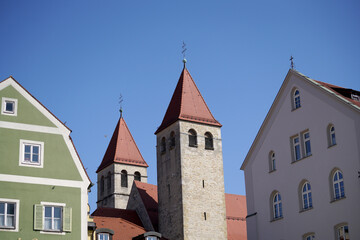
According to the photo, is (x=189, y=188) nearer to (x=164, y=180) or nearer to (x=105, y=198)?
(x=164, y=180)

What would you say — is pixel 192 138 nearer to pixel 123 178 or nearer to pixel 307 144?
pixel 123 178

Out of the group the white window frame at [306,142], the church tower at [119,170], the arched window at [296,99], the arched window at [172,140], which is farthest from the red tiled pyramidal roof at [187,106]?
the white window frame at [306,142]

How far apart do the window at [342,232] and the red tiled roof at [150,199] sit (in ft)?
94.5

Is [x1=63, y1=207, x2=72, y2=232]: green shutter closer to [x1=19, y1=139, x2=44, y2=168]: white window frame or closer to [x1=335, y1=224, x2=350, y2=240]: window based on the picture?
[x1=19, y1=139, x2=44, y2=168]: white window frame

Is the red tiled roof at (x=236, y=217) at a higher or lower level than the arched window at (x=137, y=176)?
lower

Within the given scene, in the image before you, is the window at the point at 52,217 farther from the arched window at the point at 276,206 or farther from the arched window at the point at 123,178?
the arched window at the point at 123,178

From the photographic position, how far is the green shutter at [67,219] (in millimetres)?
27763

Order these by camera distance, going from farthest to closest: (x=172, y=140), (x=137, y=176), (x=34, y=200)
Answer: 1. (x=137, y=176)
2. (x=172, y=140)
3. (x=34, y=200)

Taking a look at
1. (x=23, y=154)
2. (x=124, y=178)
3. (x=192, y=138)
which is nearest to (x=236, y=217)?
(x=192, y=138)

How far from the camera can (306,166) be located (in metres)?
33.6

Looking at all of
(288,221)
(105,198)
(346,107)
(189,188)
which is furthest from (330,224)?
(105,198)

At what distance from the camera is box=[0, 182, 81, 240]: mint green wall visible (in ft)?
88.5

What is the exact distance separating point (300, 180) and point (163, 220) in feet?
83.4

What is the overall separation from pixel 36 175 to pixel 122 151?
1792 inches
